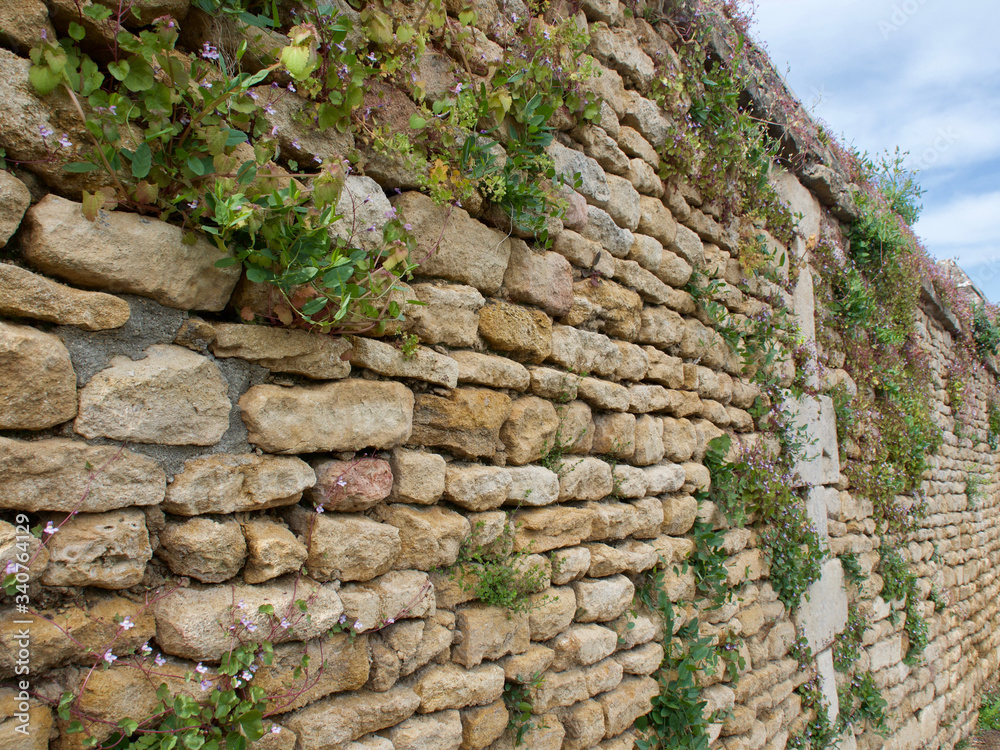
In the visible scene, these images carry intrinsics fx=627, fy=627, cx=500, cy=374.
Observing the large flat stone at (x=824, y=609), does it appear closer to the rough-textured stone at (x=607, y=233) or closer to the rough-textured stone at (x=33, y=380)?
the rough-textured stone at (x=607, y=233)

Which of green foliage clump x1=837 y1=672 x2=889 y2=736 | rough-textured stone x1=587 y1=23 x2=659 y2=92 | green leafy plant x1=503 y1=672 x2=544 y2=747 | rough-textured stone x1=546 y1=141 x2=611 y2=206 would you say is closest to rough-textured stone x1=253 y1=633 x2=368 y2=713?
green leafy plant x1=503 y1=672 x2=544 y2=747

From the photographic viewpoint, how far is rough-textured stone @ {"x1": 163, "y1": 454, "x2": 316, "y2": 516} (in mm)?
1240

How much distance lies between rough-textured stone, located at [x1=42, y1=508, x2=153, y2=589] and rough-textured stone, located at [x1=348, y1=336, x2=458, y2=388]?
1.96 feet

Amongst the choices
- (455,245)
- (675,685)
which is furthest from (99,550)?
(675,685)

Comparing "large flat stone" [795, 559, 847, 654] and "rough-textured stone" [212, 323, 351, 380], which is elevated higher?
"rough-textured stone" [212, 323, 351, 380]

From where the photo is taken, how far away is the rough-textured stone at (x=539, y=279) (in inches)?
80.0

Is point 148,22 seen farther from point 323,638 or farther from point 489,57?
point 323,638

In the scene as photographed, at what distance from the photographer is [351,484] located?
1502 millimetres

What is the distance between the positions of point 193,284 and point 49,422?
0.37m

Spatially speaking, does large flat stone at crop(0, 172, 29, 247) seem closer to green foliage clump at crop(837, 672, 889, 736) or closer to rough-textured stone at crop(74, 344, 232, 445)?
rough-textured stone at crop(74, 344, 232, 445)

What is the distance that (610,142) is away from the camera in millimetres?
2494

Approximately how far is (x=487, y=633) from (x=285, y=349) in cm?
96

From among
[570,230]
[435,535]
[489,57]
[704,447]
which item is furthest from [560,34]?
[704,447]

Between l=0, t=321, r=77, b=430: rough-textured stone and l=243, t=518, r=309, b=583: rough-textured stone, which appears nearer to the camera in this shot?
l=0, t=321, r=77, b=430: rough-textured stone
